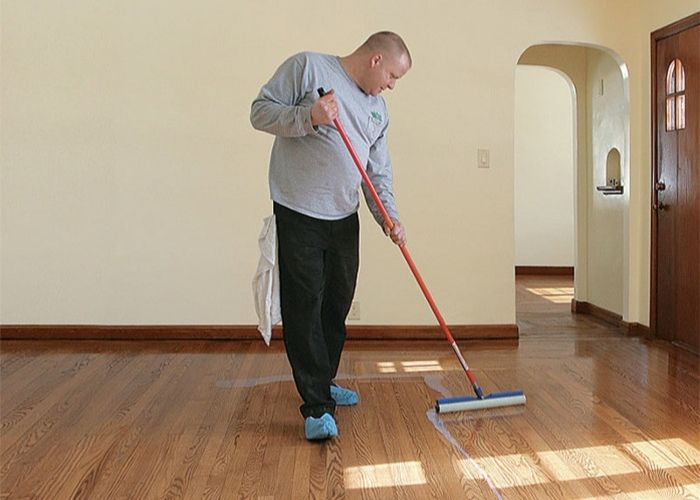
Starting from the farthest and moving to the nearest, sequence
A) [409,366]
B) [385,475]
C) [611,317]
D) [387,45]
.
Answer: [611,317], [409,366], [387,45], [385,475]

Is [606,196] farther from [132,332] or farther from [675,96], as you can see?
[132,332]

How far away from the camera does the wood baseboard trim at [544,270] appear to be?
7.99m

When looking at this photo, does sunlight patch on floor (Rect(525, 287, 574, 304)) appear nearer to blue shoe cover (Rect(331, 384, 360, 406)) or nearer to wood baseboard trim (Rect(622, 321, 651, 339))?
wood baseboard trim (Rect(622, 321, 651, 339))

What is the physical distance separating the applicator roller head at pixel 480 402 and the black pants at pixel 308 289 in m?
0.42

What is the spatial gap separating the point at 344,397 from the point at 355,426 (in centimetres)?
28

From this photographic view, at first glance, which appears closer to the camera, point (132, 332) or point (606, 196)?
point (132, 332)

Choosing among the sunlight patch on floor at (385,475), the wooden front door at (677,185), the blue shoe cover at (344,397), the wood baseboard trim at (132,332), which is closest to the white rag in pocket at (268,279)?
the blue shoe cover at (344,397)

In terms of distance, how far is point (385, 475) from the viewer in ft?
7.50

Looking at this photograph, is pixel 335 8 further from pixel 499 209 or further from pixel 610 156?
pixel 610 156

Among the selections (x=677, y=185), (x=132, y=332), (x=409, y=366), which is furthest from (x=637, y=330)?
(x=132, y=332)

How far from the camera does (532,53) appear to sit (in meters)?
5.39

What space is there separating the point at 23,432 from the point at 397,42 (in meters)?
1.76

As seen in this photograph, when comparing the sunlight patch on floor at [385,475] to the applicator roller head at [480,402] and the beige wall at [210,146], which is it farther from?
the beige wall at [210,146]

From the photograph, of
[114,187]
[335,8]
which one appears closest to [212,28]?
[335,8]
